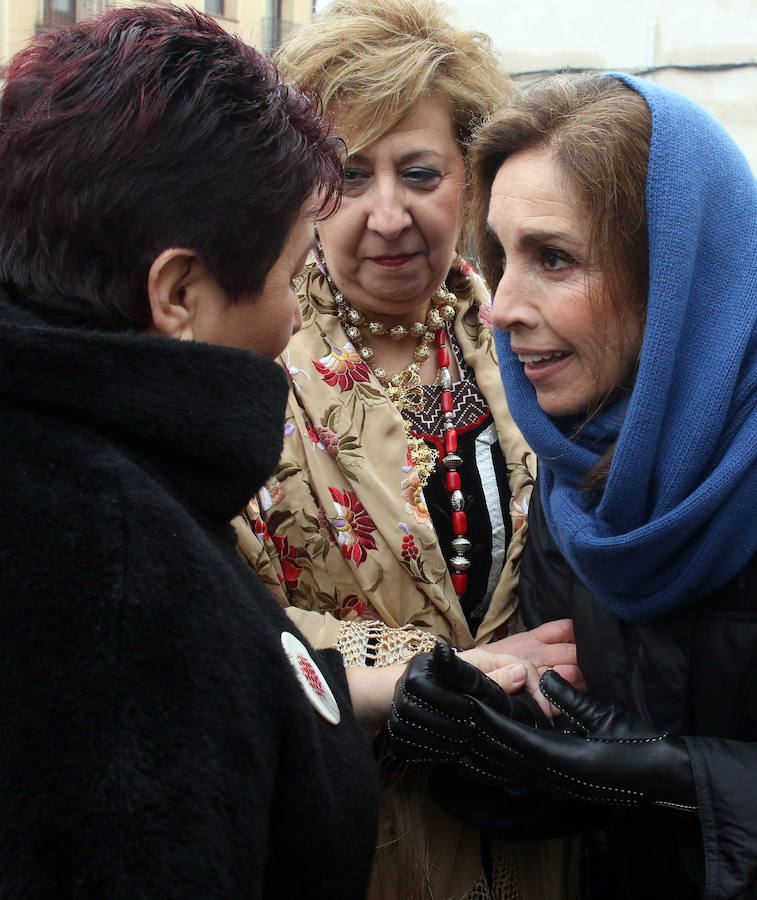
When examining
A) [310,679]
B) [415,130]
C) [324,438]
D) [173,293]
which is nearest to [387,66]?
[415,130]

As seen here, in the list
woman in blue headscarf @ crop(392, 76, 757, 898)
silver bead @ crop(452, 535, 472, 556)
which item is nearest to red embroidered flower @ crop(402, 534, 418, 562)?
silver bead @ crop(452, 535, 472, 556)

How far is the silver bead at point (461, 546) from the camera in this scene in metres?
1.99

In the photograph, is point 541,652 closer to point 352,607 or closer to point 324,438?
point 352,607

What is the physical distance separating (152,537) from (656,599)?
892 mm

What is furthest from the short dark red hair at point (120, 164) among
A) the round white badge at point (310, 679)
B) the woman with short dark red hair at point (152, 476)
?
the round white badge at point (310, 679)

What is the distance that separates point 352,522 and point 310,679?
683 mm

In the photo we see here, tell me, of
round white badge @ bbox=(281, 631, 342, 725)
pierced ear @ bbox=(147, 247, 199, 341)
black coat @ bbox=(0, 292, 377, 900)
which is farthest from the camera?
round white badge @ bbox=(281, 631, 342, 725)

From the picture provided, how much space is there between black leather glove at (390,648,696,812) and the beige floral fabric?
30 centimetres

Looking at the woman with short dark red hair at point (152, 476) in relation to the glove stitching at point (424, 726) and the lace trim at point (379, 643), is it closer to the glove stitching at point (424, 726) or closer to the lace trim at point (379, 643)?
the glove stitching at point (424, 726)

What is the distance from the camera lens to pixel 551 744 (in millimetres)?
1536

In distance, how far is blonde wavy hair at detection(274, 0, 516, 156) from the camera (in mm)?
2029

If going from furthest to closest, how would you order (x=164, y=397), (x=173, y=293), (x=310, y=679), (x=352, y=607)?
(x=352, y=607)
(x=310, y=679)
(x=173, y=293)
(x=164, y=397)

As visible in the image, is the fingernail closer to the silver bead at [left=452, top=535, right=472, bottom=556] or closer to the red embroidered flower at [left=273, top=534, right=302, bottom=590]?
the silver bead at [left=452, top=535, right=472, bottom=556]

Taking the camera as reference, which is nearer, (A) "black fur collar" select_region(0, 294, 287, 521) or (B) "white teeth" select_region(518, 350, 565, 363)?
(A) "black fur collar" select_region(0, 294, 287, 521)
